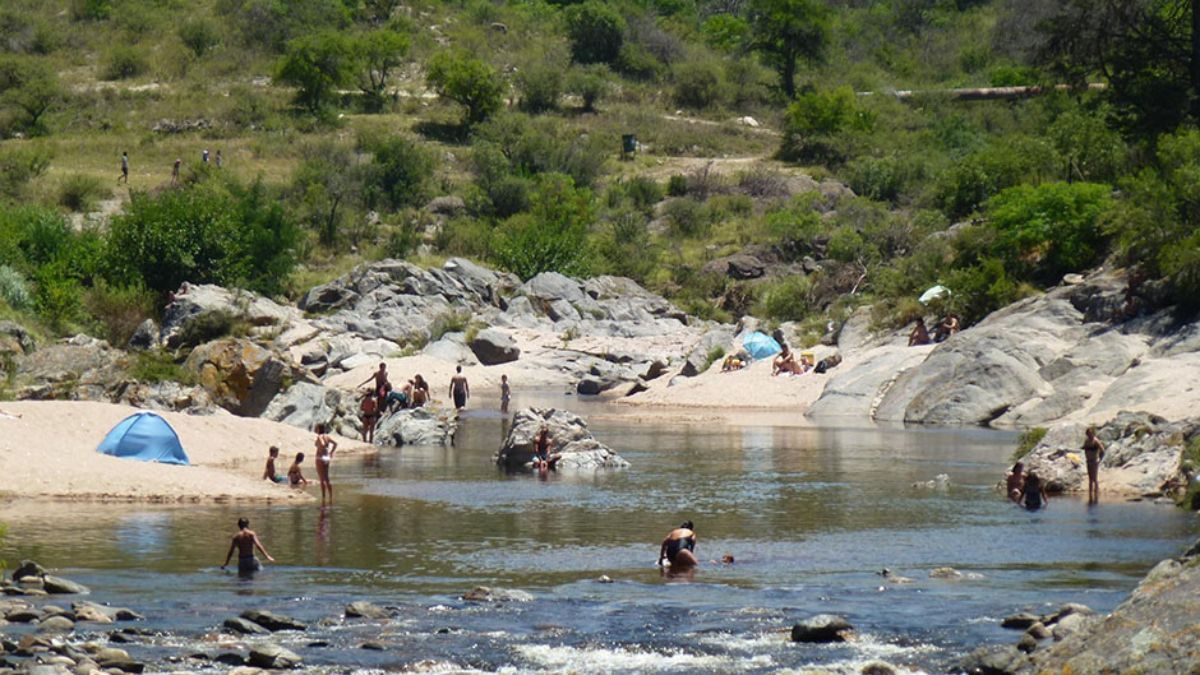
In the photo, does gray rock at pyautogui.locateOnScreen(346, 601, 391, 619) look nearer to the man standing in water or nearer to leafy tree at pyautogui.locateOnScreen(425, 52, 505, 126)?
the man standing in water

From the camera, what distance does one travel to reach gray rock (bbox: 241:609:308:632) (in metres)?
20.8

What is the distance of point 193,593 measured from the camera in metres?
23.1

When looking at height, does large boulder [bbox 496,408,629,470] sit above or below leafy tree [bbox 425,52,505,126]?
below

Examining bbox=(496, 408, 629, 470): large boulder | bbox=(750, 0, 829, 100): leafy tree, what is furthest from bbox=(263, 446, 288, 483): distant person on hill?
bbox=(750, 0, 829, 100): leafy tree

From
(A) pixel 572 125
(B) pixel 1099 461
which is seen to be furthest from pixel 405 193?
(B) pixel 1099 461

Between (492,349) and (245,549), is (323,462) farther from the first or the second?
(492,349)

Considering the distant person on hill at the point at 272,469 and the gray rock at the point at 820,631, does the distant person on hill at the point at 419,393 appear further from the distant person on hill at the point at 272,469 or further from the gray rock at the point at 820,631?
the gray rock at the point at 820,631

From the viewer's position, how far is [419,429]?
44.7m

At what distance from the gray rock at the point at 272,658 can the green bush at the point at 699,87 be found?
4155 inches

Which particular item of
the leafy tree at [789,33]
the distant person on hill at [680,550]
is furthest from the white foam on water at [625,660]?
the leafy tree at [789,33]

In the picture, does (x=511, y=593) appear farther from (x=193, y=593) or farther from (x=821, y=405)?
(x=821, y=405)

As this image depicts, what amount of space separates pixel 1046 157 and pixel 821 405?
1969 cm

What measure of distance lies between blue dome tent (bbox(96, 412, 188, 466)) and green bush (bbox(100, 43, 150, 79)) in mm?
87357

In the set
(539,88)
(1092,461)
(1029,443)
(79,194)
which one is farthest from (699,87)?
(1092,461)
